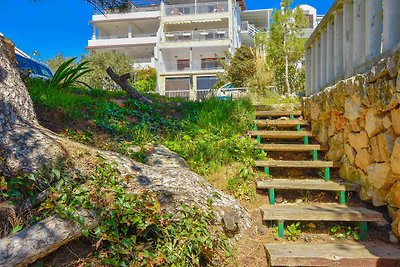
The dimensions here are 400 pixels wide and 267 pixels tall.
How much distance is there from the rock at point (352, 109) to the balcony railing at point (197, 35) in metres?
22.4

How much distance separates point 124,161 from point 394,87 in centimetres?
215

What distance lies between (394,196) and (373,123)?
65 cm

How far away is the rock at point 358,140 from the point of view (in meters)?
3.18

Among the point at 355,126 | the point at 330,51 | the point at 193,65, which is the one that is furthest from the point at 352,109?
the point at 193,65

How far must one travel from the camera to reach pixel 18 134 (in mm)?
2607

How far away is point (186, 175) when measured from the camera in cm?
286

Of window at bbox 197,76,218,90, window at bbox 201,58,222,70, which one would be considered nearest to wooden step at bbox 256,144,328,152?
window at bbox 197,76,218,90

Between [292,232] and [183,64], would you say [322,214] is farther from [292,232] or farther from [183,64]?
[183,64]

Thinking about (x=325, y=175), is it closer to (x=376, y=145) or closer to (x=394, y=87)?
(x=376, y=145)

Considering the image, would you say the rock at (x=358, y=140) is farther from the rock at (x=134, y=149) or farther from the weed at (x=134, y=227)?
the rock at (x=134, y=149)

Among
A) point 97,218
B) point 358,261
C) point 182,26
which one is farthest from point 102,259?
point 182,26

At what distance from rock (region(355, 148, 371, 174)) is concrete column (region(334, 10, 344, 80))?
116cm

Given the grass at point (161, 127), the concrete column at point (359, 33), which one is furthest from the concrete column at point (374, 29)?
the grass at point (161, 127)

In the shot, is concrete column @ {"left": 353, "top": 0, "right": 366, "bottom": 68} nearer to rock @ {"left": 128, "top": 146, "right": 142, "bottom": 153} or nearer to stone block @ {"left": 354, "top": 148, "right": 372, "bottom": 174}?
stone block @ {"left": 354, "top": 148, "right": 372, "bottom": 174}
